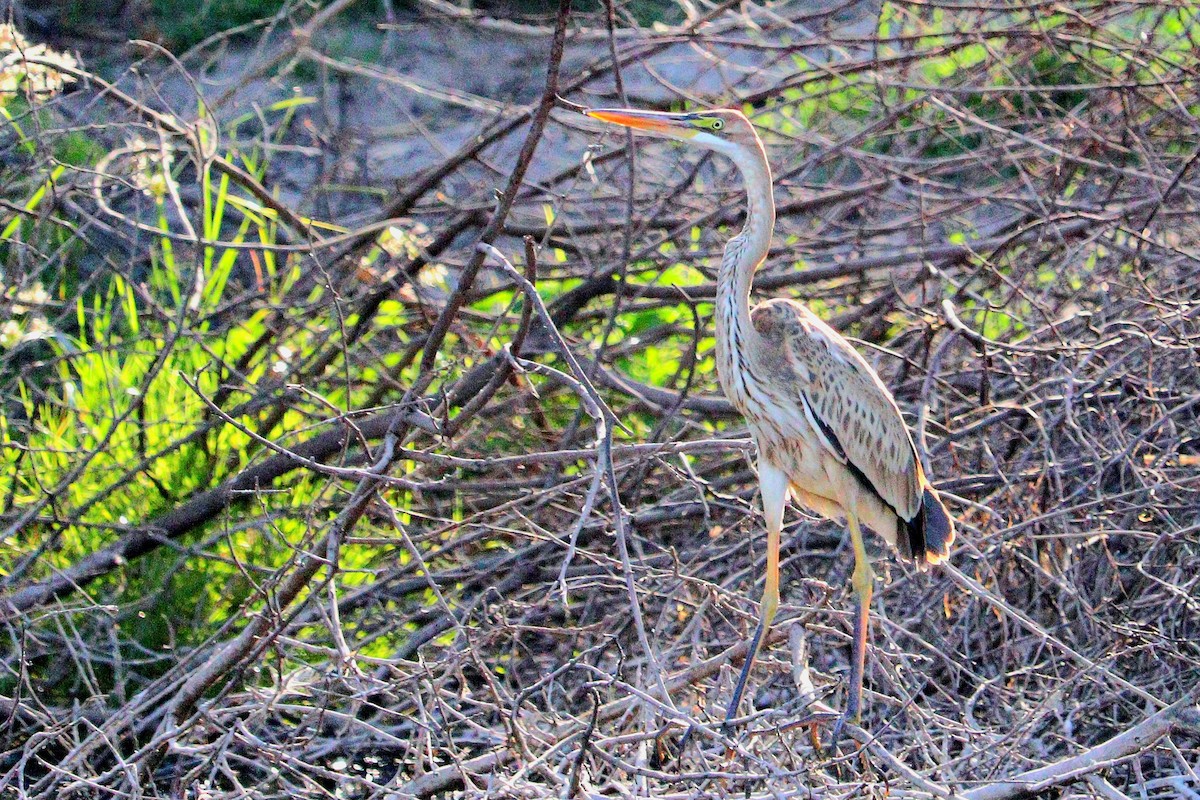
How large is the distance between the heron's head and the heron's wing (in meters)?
0.47

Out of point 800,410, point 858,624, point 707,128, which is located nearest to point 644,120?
point 707,128

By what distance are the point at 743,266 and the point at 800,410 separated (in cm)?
40

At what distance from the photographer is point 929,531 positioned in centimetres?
388

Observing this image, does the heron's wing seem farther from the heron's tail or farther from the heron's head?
the heron's head

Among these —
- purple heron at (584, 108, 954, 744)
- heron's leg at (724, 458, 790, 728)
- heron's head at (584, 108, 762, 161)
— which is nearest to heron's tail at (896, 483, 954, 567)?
purple heron at (584, 108, 954, 744)

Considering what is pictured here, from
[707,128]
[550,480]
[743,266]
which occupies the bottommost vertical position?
[550,480]

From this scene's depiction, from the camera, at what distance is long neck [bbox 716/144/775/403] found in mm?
3871

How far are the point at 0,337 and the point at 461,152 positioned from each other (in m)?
1.76

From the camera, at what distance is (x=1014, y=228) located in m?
5.92

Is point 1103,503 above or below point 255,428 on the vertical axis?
above

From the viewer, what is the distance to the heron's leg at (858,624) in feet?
12.4

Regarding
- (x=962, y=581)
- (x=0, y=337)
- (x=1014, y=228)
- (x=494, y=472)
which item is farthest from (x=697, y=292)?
(x=0, y=337)

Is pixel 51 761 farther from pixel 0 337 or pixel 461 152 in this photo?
pixel 461 152

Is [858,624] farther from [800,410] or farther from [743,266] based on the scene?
[743,266]
